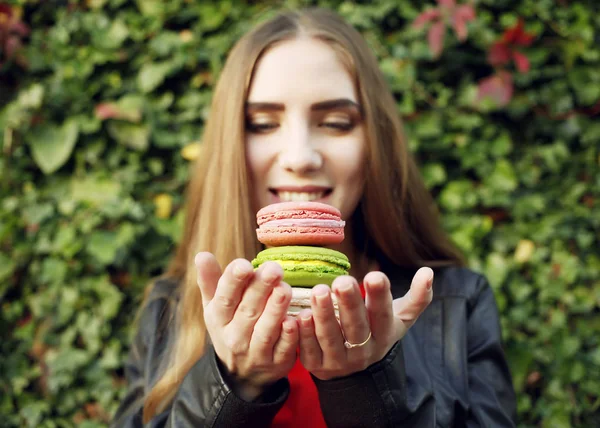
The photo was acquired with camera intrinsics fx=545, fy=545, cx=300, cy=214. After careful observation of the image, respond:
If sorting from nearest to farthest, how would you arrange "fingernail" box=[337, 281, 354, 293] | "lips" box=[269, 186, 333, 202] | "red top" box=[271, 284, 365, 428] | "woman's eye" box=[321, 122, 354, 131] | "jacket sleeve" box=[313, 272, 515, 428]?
"fingernail" box=[337, 281, 354, 293]
"jacket sleeve" box=[313, 272, 515, 428]
"red top" box=[271, 284, 365, 428]
"lips" box=[269, 186, 333, 202]
"woman's eye" box=[321, 122, 354, 131]

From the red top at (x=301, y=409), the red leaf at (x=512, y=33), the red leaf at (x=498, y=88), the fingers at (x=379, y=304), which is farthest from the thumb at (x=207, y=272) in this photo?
the red leaf at (x=512, y=33)

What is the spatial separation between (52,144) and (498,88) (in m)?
2.37

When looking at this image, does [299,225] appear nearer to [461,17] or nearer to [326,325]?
[326,325]

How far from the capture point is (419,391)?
5.28ft

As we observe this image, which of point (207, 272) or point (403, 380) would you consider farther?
point (403, 380)

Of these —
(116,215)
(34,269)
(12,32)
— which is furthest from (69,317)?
(12,32)

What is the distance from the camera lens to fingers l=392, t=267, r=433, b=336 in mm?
1227

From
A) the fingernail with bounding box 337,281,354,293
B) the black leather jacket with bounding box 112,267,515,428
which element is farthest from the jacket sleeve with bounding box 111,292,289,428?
the fingernail with bounding box 337,281,354,293

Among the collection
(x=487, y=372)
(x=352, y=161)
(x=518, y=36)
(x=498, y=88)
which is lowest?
(x=487, y=372)

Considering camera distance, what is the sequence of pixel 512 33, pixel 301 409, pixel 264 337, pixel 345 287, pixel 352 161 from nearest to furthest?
pixel 345 287, pixel 264 337, pixel 301 409, pixel 352 161, pixel 512 33

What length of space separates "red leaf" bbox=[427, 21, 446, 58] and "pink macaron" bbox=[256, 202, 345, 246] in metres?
1.63

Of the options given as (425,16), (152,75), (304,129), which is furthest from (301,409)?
(425,16)

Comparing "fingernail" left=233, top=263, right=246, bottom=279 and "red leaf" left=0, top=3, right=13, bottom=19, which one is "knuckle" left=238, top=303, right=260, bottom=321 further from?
"red leaf" left=0, top=3, right=13, bottom=19

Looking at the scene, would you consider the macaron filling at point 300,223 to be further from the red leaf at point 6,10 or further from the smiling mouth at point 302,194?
the red leaf at point 6,10
